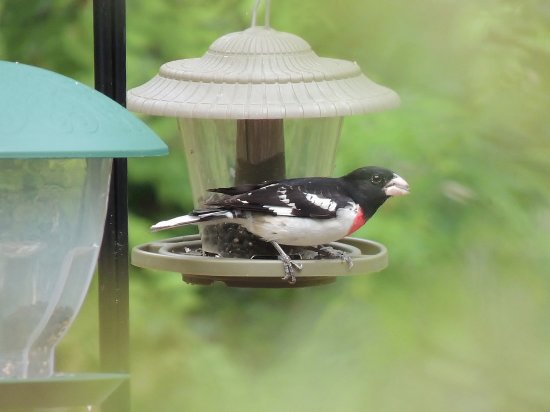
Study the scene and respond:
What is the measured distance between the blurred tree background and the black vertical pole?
1.97 m

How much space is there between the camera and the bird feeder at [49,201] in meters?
1.91

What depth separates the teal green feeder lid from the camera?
1829 mm

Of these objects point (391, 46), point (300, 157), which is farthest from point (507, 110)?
point (300, 157)

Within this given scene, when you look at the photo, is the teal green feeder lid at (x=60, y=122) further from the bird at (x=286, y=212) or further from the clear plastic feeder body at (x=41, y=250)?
the bird at (x=286, y=212)

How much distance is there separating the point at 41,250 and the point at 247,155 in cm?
77

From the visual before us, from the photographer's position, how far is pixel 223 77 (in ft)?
8.27

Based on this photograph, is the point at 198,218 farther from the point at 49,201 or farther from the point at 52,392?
the point at 52,392

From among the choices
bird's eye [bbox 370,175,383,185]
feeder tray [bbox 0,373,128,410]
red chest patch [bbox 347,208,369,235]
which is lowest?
red chest patch [bbox 347,208,369,235]

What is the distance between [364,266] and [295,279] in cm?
16

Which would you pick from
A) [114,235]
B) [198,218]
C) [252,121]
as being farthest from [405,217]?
[114,235]

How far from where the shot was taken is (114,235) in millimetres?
2279

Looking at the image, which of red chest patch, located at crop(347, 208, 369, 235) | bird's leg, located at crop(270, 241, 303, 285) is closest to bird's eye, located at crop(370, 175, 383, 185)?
red chest patch, located at crop(347, 208, 369, 235)

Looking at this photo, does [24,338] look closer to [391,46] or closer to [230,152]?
[230,152]

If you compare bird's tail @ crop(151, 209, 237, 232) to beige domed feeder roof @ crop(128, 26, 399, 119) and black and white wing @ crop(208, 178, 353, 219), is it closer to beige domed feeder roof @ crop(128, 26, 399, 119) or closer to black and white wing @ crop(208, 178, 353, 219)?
black and white wing @ crop(208, 178, 353, 219)
